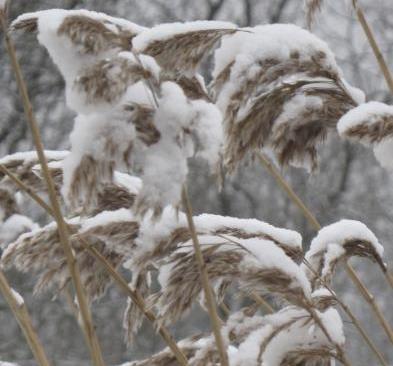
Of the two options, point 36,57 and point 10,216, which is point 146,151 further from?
point 36,57

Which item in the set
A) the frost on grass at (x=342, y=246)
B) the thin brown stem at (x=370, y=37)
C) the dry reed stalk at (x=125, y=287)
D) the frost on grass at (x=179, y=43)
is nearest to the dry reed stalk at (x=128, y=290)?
the dry reed stalk at (x=125, y=287)

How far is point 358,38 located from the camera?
455 inches

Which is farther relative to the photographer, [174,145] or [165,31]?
[165,31]

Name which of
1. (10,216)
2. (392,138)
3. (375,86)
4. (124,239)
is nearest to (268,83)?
(392,138)

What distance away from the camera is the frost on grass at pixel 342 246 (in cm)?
136

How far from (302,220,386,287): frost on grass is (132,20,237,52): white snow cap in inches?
14.9

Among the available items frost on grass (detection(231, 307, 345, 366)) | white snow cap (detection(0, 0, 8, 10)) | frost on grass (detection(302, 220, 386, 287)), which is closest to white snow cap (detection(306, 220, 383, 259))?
frost on grass (detection(302, 220, 386, 287))

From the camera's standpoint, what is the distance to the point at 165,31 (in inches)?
43.6

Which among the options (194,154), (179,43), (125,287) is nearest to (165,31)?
(179,43)

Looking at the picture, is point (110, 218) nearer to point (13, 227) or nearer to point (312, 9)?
point (312, 9)

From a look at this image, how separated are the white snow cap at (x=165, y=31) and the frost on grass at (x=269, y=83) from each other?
0.06 metres

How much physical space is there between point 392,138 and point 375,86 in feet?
32.2

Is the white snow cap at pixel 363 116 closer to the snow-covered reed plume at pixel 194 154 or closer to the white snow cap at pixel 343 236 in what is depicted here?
the snow-covered reed plume at pixel 194 154

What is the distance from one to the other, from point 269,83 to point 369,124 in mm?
144
